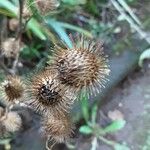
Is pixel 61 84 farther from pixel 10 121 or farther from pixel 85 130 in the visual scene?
pixel 85 130

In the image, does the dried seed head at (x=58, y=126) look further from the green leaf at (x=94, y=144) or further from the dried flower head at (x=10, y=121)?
the green leaf at (x=94, y=144)

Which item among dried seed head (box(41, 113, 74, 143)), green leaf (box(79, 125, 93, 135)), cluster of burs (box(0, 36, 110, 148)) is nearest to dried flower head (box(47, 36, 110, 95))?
cluster of burs (box(0, 36, 110, 148))

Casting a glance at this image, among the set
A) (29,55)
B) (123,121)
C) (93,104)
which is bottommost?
(123,121)

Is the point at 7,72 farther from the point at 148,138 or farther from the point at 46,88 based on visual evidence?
the point at 148,138

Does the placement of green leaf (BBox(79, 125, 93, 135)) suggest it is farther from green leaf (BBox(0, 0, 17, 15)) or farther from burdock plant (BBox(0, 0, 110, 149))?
burdock plant (BBox(0, 0, 110, 149))

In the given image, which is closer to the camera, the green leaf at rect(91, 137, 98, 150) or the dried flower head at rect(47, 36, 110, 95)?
the dried flower head at rect(47, 36, 110, 95)

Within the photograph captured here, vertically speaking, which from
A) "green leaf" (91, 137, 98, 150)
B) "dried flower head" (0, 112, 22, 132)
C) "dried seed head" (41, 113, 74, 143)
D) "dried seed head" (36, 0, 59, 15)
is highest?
"dried seed head" (36, 0, 59, 15)

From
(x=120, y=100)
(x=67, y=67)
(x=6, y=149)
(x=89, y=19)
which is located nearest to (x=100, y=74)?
(x=67, y=67)
